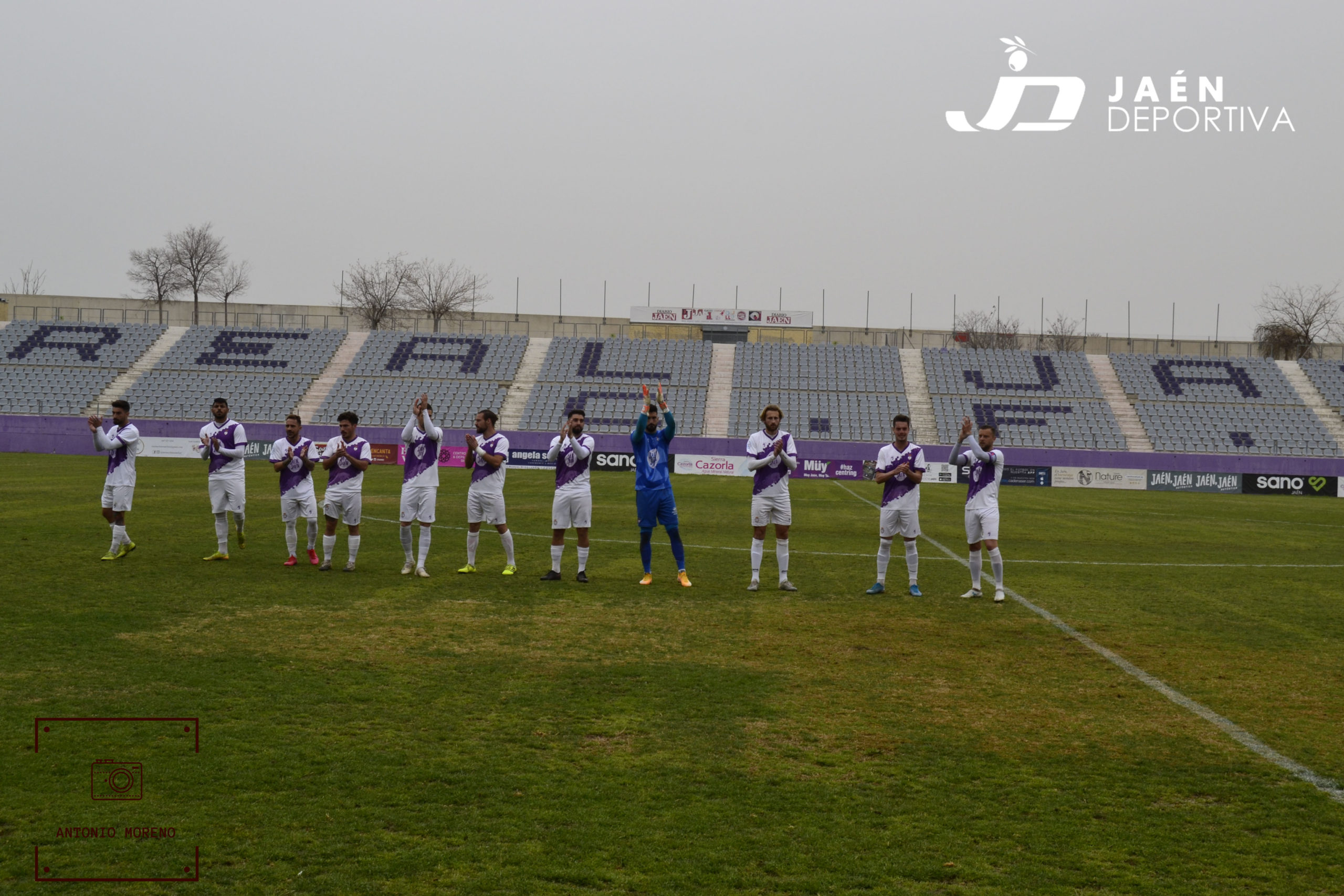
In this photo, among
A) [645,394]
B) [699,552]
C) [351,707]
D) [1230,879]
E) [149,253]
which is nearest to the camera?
[1230,879]

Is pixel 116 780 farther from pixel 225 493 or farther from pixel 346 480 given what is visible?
pixel 225 493

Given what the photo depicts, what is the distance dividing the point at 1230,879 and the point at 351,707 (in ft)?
17.6

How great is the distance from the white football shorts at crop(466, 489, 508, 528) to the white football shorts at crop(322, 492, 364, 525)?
1500 millimetres

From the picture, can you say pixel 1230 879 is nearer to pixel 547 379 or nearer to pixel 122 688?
pixel 122 688

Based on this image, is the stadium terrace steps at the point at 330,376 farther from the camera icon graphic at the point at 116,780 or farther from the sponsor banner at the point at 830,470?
the camera icon graphic at the point at 116,780

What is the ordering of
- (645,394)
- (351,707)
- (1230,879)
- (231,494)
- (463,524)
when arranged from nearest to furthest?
(1230,879) < (351,707) < (645,394) < (231,494) < (463,524)

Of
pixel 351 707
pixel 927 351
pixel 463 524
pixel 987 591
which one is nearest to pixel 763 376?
pixel 927 351

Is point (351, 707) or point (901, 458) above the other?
point (901, 458)

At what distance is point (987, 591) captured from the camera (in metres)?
13.0

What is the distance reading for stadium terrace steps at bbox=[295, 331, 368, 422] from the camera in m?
54.5

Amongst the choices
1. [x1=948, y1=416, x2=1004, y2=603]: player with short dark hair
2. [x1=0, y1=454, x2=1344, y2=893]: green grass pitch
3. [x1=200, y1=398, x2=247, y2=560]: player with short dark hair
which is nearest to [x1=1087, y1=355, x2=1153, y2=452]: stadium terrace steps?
[x1=0, y1=454, x2=1344, y2=893]: green grass pitch

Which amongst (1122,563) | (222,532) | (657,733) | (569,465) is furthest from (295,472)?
(1122,563)

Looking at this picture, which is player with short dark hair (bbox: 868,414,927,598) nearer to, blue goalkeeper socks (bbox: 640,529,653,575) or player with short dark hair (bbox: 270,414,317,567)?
blue goalkeeper socks (bbox: 640,529,653,575)

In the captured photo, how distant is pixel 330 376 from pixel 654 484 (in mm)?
50417
